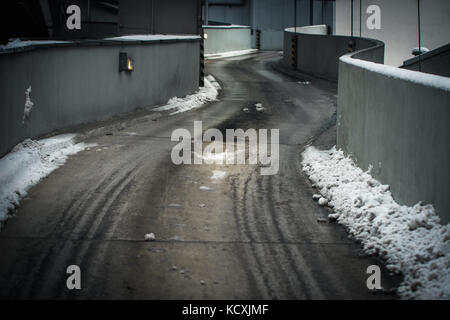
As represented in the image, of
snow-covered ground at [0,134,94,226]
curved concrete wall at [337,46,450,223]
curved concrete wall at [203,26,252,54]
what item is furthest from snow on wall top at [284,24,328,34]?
curved concrete wall at [337,46,450,223]

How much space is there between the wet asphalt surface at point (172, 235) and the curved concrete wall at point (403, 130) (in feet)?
2.82

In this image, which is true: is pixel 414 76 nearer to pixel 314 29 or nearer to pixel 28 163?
pixel 28 163

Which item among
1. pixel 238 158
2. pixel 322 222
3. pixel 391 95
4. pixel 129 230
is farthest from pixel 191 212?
pixel 238 158

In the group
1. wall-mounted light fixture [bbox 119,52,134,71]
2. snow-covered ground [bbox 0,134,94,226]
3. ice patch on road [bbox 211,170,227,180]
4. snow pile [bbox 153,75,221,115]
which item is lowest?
ice patch on road [bbox 211,170,227,180]

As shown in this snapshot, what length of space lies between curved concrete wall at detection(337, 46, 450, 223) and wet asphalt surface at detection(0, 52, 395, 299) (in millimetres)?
861

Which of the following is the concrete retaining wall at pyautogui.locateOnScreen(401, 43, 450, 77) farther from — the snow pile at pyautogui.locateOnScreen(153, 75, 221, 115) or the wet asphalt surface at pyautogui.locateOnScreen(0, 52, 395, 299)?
the wet asphalt surface at pyautogui.locateOnScreen(0, 52, 395, 299)

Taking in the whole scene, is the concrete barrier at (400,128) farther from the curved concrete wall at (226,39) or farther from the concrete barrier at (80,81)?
the curved concrete wall at (226,39)

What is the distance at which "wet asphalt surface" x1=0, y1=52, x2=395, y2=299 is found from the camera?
5.85m

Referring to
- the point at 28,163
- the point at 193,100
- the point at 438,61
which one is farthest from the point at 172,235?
the point at 438,61

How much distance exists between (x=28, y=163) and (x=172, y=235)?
147 inches

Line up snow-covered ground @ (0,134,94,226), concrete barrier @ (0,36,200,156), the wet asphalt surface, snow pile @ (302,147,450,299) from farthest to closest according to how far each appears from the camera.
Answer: concrete barrier @ (0,36,200,156)
snow-covered ground @ (0,134,94,226)
the wet asphalt surface
snow pile @ (302,147,450,299)

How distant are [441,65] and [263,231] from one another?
589 inches

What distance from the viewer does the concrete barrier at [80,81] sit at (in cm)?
1059

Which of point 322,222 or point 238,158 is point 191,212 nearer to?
point 322,222
